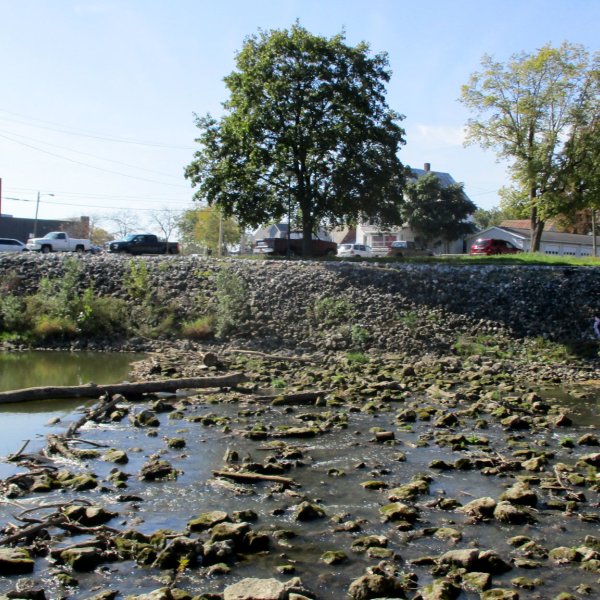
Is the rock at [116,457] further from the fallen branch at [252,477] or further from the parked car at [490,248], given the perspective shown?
the parked car at [490,248]

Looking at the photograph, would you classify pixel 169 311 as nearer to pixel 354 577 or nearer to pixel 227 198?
pixel 227 198

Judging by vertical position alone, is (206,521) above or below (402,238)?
below

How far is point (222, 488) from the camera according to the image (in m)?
11.3

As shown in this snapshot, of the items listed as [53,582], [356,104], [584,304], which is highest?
[356,104]

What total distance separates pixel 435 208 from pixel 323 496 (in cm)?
6600

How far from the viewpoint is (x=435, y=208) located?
7444 centimetres

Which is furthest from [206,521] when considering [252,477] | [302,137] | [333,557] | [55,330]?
[302,137]

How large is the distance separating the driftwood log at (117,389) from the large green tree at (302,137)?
22.1 m

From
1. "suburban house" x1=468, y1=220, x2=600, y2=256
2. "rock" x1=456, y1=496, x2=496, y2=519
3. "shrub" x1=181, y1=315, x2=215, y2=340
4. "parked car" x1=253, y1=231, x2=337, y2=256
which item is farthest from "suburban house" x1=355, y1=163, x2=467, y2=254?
"rock" x1=456, y1=496, x2=496, y2=519

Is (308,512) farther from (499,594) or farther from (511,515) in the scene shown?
(499,594)

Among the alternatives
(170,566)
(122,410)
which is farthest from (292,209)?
(170,566)

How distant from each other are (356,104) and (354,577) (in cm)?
3519

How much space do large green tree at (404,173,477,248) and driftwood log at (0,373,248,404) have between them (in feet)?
185

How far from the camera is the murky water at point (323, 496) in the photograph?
27.0 feet
